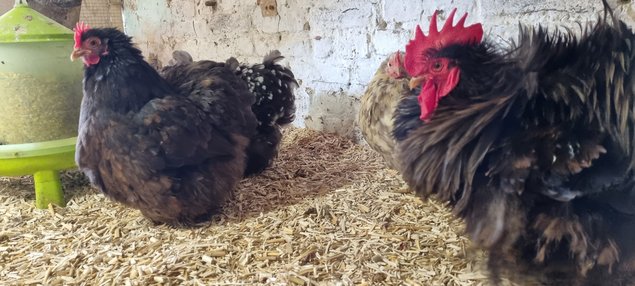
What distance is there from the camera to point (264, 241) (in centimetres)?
195

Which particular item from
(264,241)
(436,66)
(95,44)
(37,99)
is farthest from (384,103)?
(37,99)

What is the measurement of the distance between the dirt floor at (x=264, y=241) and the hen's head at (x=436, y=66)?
610mm

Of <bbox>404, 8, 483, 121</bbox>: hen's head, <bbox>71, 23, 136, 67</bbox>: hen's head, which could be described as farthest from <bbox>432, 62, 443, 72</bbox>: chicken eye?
<bbox>71, 23, 136, 67</bbox>: hen's head

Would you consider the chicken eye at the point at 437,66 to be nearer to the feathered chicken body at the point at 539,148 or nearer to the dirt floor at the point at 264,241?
the feathered chicken body at the point at 539,148

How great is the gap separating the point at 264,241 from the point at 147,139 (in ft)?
2.29

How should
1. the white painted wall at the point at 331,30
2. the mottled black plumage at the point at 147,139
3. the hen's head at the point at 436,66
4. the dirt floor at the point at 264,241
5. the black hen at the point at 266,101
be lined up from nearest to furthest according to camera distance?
the hen's head at the point at 436,66
the dirt floor at the point at 264,241
the mottled black plumage at the point at 147,139
the white painted wall at the point at 331,30
the black hen at the point at 266,101

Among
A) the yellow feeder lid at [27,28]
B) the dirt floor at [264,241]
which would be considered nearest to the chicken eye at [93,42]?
the yellow feeder lid at [27,28]

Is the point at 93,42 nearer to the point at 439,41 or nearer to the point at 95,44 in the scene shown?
the point at 95,44

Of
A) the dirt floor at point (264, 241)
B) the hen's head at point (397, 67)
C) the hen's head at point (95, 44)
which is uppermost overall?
the hen's head at point (95, 44)

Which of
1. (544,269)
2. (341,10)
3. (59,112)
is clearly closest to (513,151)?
(544,269)

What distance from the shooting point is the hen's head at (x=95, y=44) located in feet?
6.65

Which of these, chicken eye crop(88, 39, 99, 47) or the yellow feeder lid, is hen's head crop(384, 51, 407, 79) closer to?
chicken eye crop(88, 39, 99, 47)

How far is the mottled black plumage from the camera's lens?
1.98 meters

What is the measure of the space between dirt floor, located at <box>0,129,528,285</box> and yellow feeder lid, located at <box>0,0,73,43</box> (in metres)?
0.94
